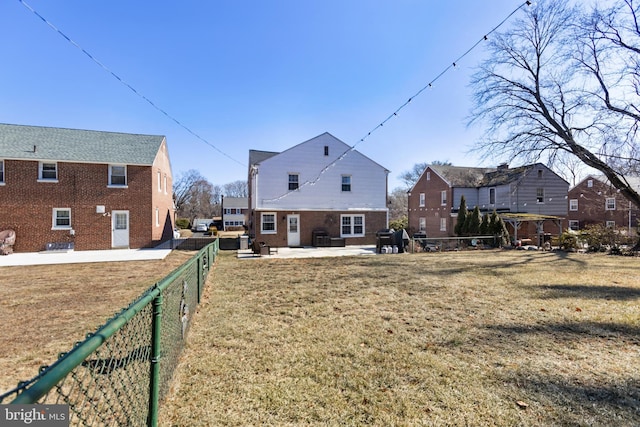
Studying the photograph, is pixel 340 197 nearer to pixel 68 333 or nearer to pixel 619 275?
pixel 619 275

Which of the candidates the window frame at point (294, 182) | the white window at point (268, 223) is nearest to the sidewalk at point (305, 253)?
the white window at point (268, 223)

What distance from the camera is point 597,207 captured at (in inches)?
1192

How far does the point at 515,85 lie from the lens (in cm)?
1670

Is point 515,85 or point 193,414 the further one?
point 515,85

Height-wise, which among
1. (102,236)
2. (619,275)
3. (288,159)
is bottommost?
(619,275)

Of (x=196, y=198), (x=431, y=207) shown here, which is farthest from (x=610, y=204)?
(x=196, y=198)

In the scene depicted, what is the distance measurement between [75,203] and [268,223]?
418 inches

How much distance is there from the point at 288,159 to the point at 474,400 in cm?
1766

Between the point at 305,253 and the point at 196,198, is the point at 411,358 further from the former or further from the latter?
the point at 196,198

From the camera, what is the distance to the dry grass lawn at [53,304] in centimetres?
387

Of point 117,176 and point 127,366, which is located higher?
point 117,176

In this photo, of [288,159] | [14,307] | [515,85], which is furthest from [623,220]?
[14,307]

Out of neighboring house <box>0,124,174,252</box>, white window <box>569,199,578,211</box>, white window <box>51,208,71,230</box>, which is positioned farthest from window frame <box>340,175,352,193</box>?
white window <box>569,199,578,211</box>

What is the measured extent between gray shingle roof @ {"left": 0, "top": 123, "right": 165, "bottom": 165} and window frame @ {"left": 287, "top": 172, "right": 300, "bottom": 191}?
8.37m
